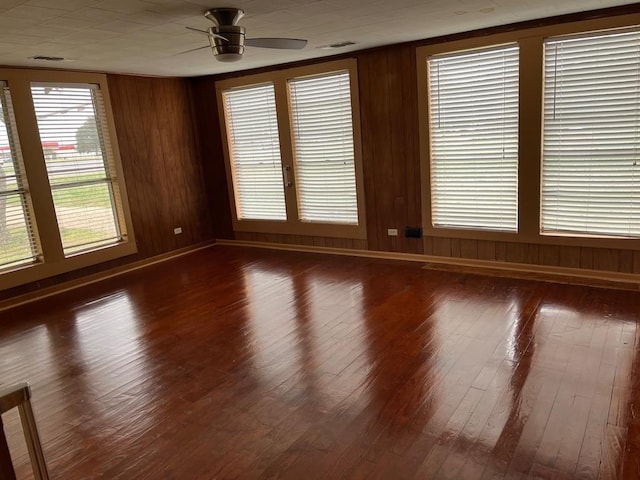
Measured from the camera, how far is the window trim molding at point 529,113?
403 centimetres

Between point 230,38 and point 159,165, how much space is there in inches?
122

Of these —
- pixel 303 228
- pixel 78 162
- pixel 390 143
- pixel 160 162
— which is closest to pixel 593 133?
pixel 390 143

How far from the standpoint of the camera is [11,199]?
4.68 m

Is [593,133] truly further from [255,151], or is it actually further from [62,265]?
[62,265]

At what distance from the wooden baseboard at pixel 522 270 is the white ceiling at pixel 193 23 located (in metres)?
2.24

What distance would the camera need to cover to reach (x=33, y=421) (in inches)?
45.3

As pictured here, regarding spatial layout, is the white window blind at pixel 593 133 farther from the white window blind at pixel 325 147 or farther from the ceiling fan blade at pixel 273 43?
the ceiling fan blade at pixel 273 43

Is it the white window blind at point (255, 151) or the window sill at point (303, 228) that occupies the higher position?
the white window blind at point (255, 151)

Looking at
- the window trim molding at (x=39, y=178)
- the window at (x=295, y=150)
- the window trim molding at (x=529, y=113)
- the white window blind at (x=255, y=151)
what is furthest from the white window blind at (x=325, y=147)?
the window trim molding at (x=39, y=178)

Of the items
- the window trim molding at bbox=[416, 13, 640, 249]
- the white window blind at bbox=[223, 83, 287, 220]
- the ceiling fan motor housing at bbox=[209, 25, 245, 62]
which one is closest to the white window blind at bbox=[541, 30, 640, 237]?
the window trim molding at bbox=[416, 13, 640, 249]

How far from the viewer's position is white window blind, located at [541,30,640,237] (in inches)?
153

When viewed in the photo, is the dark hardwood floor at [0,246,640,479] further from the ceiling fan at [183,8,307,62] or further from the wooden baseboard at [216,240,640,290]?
the ceiling fan at [183,8,307,62]

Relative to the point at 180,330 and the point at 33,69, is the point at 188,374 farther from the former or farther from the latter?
the point at 33,69

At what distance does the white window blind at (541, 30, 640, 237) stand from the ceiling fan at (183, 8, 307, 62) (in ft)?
7.54
